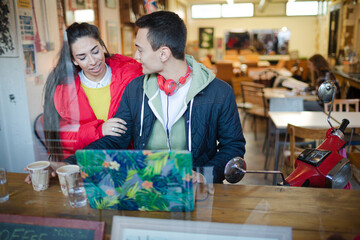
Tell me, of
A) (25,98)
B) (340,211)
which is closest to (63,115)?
(25,98)

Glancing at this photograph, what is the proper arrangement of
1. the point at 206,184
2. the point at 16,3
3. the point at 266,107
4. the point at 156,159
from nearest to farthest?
the point at 156,159 < the point at 206,184 < the point at 16,3 < the point at 266,107

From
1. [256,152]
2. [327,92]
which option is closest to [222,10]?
[327,92]

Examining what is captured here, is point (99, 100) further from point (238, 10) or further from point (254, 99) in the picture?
point (254, 99)

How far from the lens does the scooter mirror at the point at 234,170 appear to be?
108 centimetres

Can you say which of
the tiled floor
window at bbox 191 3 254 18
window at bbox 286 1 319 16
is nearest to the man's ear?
window at bbox 191 3 254 18

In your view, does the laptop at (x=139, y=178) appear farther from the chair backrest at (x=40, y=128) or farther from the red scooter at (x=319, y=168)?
the chair backrest at (x=40, y=128)

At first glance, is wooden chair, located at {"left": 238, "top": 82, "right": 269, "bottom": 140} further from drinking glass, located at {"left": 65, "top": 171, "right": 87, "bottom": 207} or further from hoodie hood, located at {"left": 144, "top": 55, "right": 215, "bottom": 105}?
drinking glass, located at {"left": 65, "top": 171, "right": 87, "bottom": 207}

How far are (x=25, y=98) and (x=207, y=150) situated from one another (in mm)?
1443

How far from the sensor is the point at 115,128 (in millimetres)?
1492

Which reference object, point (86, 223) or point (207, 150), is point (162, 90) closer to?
point (207, 150)

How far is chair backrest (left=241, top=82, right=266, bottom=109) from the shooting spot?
A: 165 inches

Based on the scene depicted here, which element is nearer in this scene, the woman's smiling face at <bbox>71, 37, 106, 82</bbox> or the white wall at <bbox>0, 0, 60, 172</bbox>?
the woman's smiling face at <bbox>71, 37, 106, 82</bbox>

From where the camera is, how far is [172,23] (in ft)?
4.66

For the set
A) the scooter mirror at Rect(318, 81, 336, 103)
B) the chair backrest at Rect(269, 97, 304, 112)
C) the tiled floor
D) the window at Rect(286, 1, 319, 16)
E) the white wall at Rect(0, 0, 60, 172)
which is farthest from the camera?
the chair backrest at Rect(269, 97, 304, 112)
